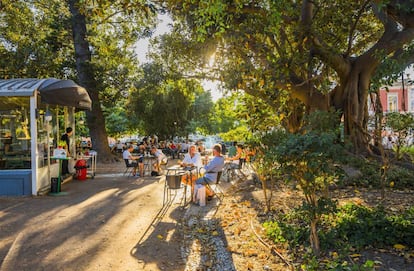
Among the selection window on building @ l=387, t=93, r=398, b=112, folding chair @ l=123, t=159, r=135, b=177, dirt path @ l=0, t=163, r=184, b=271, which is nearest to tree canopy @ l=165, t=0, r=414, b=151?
dirt path @ l=0, t=163, r=184, b=271

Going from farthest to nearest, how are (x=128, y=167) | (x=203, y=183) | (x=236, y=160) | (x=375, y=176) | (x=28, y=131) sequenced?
(x=128, y=167)
(x=236, y=160)
(x=375, y=176)
(x=28, y=131)
(x=203, y=183)

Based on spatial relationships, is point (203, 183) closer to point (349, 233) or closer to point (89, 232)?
point (89, 232)

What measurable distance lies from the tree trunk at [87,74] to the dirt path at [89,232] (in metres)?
9.52

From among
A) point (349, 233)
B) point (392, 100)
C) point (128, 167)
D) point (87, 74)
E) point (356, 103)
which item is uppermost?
point (392, 100)

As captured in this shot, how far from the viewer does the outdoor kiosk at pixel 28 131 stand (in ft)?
27.0

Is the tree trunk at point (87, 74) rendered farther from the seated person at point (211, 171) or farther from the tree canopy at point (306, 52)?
the seated person at point (211, 171)

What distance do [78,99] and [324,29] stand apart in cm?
790

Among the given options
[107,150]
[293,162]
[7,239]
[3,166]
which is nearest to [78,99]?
[3,166]

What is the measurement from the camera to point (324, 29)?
10477 mm

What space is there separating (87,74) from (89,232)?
42.8ft

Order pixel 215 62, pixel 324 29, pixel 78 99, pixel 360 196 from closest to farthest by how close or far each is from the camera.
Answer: pixel 360 196, pixel 78 99, pixel 324 29, pixel 215 62

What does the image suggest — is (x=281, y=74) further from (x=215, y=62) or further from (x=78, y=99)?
(x=78, y=99)

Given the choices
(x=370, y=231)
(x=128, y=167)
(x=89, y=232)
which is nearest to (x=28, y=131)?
(x=128, y=167)

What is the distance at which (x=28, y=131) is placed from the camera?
28.6ft
